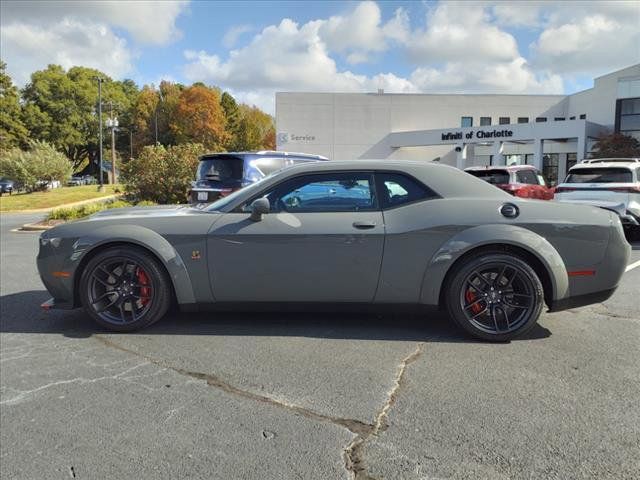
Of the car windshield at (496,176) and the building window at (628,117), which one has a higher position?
the building window at (628,117)

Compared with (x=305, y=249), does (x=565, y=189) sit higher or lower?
higher

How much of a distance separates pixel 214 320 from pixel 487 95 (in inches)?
1730

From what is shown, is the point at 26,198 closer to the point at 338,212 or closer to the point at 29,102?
the point at 338,212

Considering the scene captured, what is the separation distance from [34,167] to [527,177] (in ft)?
98.9

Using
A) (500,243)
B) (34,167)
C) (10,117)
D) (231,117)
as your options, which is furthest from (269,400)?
(231,117)

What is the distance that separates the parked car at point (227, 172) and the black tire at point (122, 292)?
211 inches

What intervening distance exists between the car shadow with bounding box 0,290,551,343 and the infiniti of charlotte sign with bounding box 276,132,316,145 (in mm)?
38188

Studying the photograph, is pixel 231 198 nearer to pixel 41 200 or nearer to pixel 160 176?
pixel 160 176

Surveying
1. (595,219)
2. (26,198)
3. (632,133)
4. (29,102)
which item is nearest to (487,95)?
(632,133)

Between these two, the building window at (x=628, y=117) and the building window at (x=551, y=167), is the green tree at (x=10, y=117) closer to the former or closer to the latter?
the building window at (x=551, y=167)

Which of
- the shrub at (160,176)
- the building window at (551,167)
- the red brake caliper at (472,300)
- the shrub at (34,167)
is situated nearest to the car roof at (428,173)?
the red brake caliper at (472,300)

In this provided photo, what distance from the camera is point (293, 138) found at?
4288 cm

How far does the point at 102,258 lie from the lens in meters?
4.60

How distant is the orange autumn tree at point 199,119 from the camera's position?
63.4m
